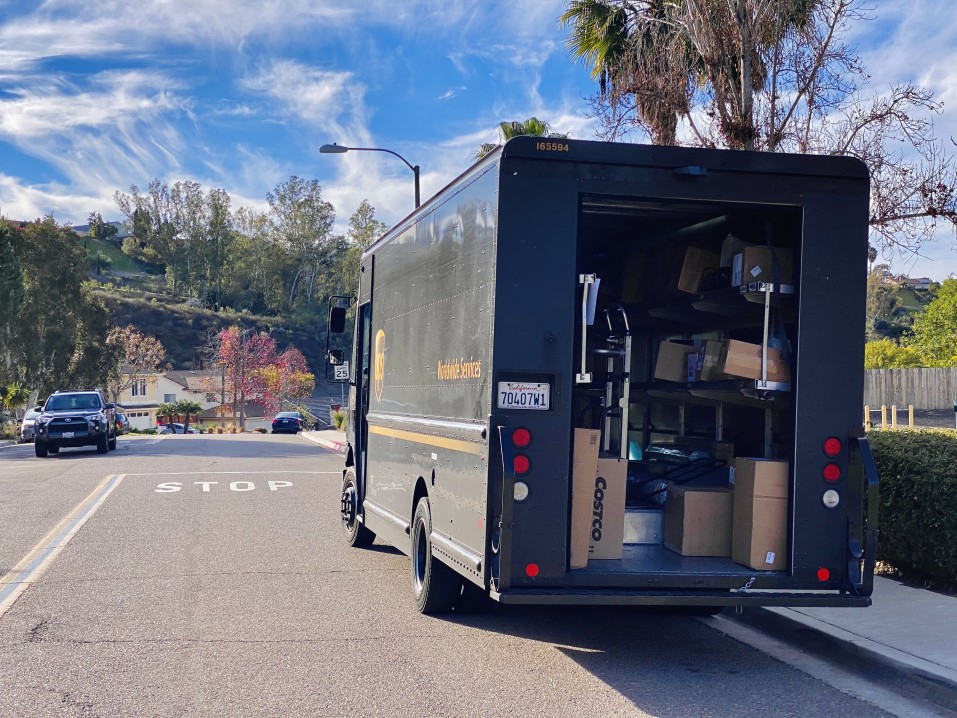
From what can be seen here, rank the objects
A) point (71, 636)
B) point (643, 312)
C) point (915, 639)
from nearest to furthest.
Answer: point (915, 639) < point (71, 636) < point (643, 312)

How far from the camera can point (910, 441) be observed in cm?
915

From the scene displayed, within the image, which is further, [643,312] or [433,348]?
[643,312]

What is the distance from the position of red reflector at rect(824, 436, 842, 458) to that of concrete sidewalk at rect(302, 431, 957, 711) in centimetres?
127

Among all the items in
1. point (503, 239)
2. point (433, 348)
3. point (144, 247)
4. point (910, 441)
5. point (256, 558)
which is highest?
point (144, 247)

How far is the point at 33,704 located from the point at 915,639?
5.57 m

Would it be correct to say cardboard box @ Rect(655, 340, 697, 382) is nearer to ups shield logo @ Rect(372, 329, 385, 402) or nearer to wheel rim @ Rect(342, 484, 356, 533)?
ups shield logo @ Rect(372, 329, 385, 402)

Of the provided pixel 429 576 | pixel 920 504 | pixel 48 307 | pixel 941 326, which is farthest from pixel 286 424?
pixel 920 504

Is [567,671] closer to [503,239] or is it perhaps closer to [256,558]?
[503,239]

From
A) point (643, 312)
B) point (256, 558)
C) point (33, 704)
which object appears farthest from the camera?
point (256, 558)

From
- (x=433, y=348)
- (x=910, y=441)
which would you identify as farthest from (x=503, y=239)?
(x=910, y=441)

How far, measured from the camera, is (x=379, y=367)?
34.4ft

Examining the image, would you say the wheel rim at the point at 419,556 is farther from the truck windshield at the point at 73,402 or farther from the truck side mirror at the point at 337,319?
the truck windshield at the point at 73,402

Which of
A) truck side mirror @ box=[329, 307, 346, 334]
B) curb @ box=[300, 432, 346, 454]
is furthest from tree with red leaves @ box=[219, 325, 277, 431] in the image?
truck side mirror @ box=[329, 307, 346, 334]

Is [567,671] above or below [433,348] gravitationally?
below
